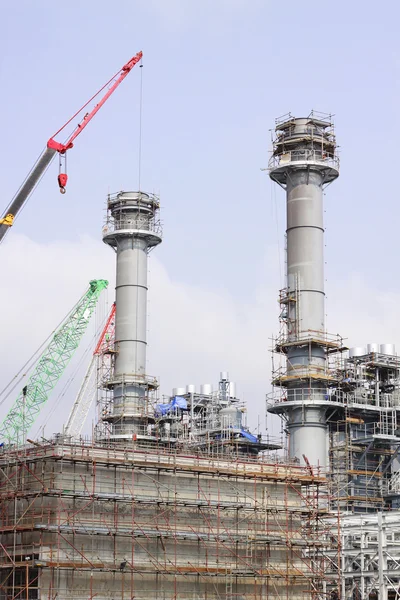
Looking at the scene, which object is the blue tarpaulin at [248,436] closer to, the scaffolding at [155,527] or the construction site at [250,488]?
the construction site at [250,488]

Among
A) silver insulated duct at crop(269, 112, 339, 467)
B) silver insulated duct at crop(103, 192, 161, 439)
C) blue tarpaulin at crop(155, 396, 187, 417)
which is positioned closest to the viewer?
silver insulated duct at crop(269, 112, 339, 467)

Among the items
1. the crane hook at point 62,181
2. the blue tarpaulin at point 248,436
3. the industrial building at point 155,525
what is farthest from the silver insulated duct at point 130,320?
the industrial building at point 155,525

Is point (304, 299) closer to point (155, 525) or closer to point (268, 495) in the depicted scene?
point (268, 495)

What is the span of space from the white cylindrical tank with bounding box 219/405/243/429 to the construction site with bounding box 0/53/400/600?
3903 millimetres

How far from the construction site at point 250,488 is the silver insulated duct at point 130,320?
0.23 m

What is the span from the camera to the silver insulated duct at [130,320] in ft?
341

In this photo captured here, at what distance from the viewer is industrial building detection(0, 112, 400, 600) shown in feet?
195

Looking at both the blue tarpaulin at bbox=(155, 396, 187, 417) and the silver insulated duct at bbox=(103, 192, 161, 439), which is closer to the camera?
the silver insulated duct at bbox=(103, 192, 161, 439)

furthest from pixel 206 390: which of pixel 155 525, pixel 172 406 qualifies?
pixel 155 525

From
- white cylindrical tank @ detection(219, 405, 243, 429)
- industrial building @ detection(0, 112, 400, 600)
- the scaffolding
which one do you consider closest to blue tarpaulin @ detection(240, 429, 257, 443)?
white cylindrical tank @ detection(219, 405, 243, 429)

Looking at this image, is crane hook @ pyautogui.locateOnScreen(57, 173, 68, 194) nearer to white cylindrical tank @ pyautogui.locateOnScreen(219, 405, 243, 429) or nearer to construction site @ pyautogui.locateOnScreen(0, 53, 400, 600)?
construction site @ pyautogui.locateOnScreen(0, 53, 400, 600)

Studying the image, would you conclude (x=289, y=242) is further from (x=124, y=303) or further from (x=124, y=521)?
(x=124, y=521)

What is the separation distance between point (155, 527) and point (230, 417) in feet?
153

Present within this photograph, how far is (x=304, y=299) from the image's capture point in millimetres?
84438
